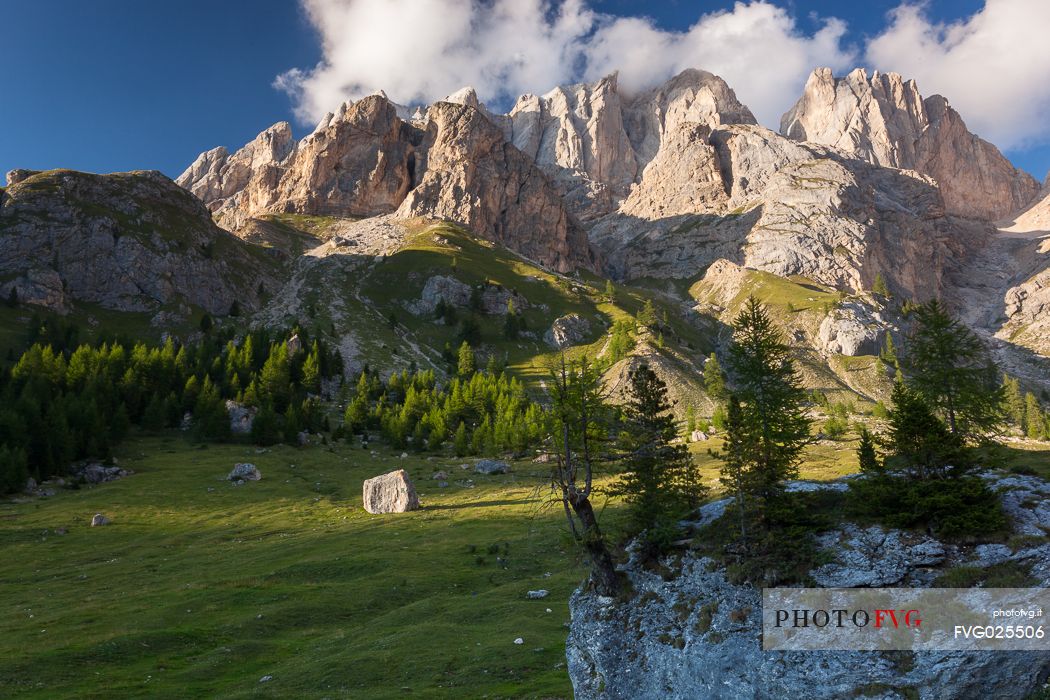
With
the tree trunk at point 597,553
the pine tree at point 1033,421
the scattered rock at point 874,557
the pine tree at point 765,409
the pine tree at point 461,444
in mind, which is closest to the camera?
the scattered rock at point 874,557

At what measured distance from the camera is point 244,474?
8369 cm

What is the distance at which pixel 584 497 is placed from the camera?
962 inches

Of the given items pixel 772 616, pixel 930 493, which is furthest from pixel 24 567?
pixel 930 493

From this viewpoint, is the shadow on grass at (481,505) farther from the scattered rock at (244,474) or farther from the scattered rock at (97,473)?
the scattered rock at (97,473)

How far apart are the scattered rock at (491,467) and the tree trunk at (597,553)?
239 ft

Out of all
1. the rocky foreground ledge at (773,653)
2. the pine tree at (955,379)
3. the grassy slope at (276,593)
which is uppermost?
the pine tree at (955,379)

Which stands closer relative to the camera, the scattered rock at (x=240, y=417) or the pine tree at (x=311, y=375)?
the scattered rock at (x=240, y=417)

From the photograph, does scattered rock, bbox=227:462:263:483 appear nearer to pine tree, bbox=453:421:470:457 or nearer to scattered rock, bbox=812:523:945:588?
pine tree, bbox=453:421:470:457

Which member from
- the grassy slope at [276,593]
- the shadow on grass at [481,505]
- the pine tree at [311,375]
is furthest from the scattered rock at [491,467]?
the pine tree at [311,375]

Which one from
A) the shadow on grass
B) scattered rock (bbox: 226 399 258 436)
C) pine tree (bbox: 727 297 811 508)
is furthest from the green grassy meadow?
scattered rock (bbox: 226 399 258 436)

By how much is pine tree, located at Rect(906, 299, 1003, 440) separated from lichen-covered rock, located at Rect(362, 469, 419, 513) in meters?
59.2

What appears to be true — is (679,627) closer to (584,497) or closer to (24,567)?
(584,497)

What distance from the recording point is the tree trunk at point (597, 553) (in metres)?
24.0

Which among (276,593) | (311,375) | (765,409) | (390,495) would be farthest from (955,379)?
(311,375)
